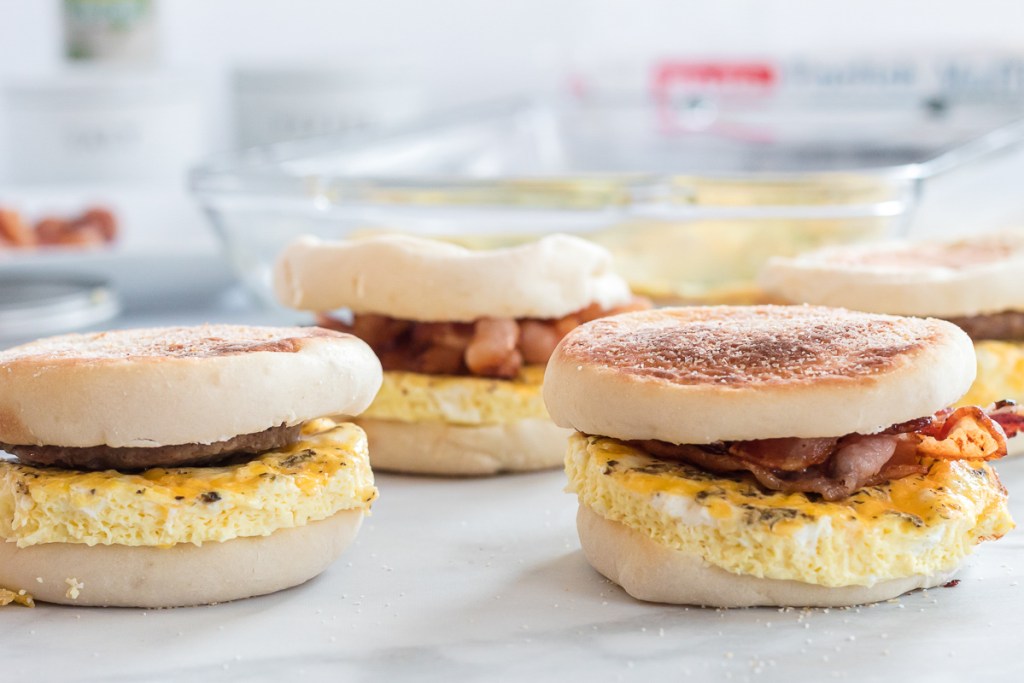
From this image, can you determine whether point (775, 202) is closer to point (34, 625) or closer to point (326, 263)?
point (326, 263)

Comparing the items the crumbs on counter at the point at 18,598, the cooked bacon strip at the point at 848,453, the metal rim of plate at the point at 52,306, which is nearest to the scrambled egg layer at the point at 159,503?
the crumbs on counter at the point at 18,598

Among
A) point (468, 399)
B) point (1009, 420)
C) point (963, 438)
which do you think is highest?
point (963, 438)

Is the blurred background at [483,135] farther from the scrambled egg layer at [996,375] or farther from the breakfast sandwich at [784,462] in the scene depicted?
the breakfast sandwich at [784,462]

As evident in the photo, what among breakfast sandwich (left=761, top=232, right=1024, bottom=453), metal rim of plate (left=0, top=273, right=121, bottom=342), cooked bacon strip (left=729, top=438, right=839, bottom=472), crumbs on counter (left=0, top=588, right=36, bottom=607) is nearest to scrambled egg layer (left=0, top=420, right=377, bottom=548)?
crumbs on counter (left=0, top=588, right=36, bottom=607)

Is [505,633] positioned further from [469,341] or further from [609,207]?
[609,207]

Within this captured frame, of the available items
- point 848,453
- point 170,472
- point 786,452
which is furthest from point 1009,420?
point 170,472
